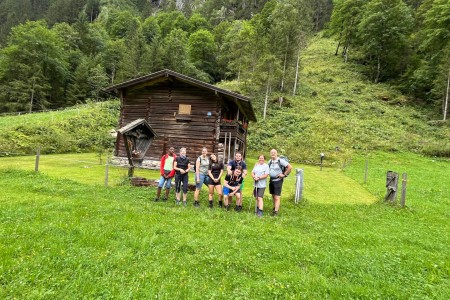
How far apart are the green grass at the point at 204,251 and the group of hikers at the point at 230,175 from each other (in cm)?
64

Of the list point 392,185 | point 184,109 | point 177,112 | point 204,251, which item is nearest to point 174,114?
point 177,112

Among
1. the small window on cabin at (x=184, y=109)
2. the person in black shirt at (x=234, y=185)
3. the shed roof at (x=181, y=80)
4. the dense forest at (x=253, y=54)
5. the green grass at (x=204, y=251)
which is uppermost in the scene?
the dense forest at (x=253, y=54)

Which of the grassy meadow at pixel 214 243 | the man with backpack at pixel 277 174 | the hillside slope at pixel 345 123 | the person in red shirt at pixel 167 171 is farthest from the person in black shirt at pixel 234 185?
the hillside slope at pixel 345 123

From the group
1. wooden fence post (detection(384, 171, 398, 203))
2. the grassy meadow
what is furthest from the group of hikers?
wooden fence post (detection(384, 171, 398, 203))

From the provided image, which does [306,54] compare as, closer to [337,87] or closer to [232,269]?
[337,87]

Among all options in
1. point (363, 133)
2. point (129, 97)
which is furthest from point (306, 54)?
point (129, 97)

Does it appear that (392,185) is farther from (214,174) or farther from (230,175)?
(214,174)

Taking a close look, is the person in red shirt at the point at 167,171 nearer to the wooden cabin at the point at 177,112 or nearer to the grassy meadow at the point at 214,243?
the grassy meadow at the point at 214,243

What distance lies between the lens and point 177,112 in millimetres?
20328

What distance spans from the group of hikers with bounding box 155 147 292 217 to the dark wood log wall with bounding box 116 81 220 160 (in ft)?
30.7

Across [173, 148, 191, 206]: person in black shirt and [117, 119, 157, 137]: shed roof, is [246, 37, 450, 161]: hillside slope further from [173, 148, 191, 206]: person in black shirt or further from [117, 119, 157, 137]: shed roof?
[173, 148, 191, 206]: person in black shirt

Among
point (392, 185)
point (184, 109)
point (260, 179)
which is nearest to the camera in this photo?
point (260, 179)

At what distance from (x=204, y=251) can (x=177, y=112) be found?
15.7 metres

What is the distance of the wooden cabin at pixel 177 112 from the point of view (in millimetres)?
19641
